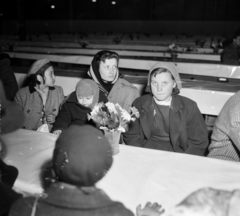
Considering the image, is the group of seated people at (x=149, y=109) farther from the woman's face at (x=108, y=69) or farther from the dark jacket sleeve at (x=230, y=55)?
the dark jacket sleeve at (x=230, y=55)

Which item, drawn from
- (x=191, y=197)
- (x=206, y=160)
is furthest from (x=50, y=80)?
(x=191, y=197)

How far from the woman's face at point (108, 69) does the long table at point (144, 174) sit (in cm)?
118

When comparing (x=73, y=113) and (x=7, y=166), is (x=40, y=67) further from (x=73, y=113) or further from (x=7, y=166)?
(x=7, y=166)

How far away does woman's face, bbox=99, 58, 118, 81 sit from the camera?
9.51ft

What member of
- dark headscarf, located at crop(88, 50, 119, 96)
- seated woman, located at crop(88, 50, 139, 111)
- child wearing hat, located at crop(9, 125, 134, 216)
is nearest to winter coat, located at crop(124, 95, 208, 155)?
seated woman, located at crop(88, 50, 139, 111)

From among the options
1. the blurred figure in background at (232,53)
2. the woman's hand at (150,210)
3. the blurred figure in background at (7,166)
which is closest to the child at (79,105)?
the blurred figure in background at (7,166)

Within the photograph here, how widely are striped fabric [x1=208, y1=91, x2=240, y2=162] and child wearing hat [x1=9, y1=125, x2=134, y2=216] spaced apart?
1.32 meters

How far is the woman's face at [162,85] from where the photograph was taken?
7.91 feet

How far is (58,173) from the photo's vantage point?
97cm

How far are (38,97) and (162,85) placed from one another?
4.81 ft

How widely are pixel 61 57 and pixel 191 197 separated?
6.16 meters

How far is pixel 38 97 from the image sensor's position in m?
3.11

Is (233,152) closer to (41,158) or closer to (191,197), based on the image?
(191,197)

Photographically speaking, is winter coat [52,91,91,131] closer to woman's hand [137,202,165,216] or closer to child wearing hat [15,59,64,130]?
child wearing hat [15,59,64,130]
